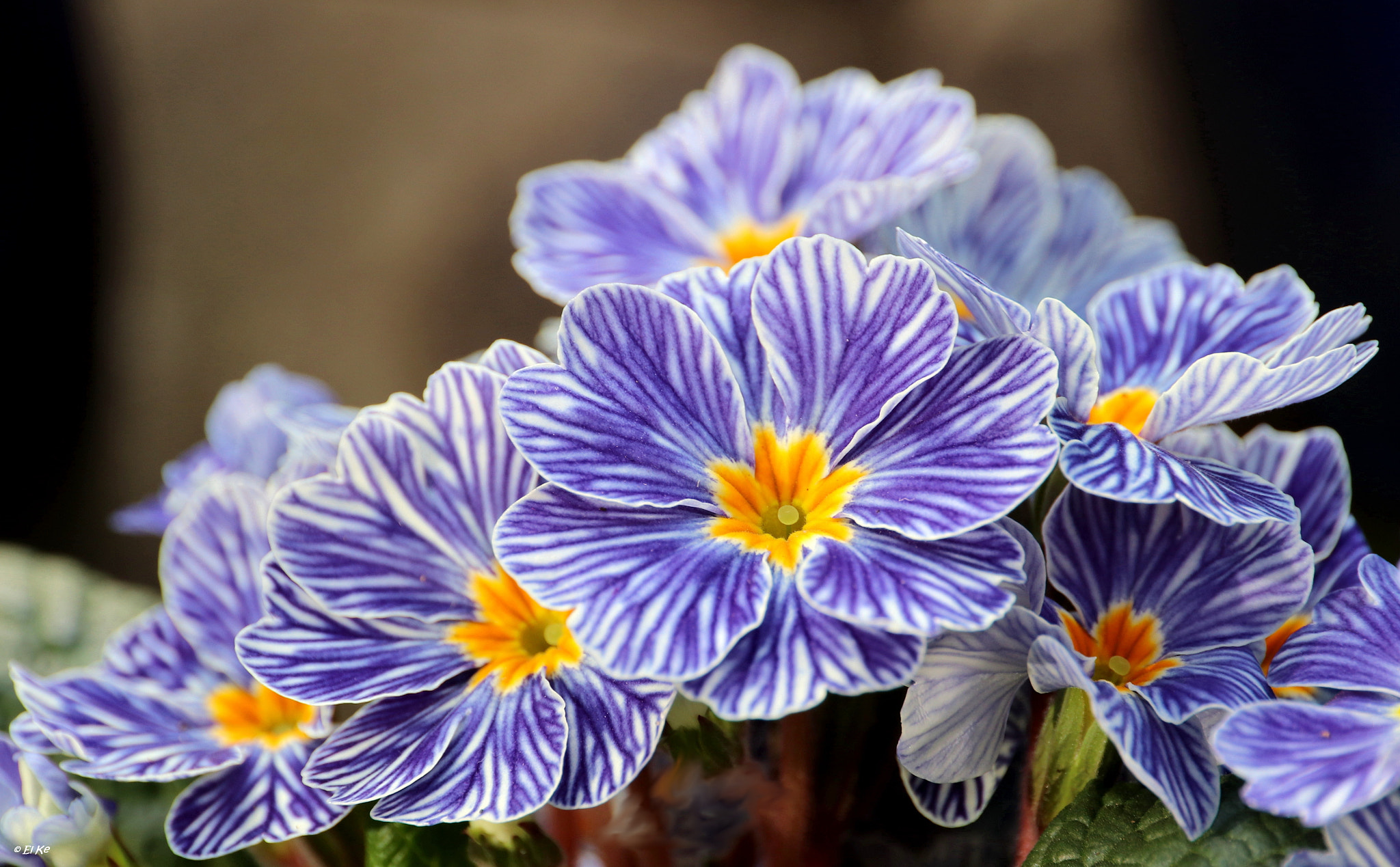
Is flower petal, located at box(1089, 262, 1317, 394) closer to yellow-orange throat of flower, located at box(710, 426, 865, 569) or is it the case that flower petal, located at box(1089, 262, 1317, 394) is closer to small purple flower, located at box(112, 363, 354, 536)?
yellow-orange throat of flower, located at box(710, 426, 865, 569)

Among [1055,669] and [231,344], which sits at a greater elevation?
[1055,669]

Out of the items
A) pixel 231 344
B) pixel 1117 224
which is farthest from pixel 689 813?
pixel 231 344

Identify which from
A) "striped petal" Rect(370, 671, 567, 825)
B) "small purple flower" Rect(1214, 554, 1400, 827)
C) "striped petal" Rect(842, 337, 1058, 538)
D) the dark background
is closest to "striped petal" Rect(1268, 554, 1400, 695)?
"small purple flower" Rect(1214, 554, 1400, 827)

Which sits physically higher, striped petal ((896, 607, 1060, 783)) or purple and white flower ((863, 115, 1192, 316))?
purple and white flower ((863, 115, 1192, 316))

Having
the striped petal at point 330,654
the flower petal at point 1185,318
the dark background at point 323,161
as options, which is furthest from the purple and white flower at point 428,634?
the dark background at point 323,161

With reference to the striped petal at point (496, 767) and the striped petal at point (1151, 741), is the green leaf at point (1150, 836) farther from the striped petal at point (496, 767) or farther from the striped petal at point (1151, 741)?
the striped petal at point (496, 767)

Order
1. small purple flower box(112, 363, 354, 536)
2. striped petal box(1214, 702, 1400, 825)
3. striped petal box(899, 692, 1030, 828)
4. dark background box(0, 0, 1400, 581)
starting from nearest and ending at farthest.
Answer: striped petal box(1214, 702, 1400, 825) < striped petal box(899, 692, 1030, 828) < small purple flower box(112, 363, 354, 536) < dark background box(0, 0, 1400, 581)

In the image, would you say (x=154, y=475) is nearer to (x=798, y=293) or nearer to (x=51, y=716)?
(x=51, y=716)
